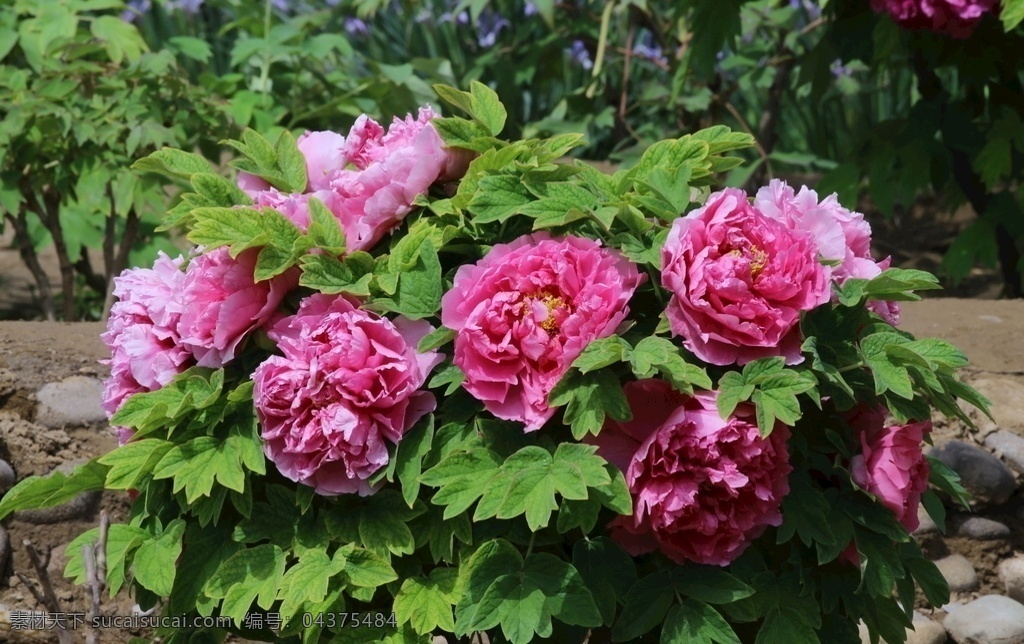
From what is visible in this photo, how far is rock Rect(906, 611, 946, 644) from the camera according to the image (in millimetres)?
2576

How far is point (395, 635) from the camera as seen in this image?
1.62 m

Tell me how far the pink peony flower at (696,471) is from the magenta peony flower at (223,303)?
50 cm

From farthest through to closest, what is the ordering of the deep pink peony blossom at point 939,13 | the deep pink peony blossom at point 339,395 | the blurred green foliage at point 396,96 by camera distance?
the blurred green foliage at point 396,96 < the deep pink peony blossom at point 939,13 < the deep pink peony blossom at point 339,395

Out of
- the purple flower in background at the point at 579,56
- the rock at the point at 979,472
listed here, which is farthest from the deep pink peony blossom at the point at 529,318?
the purple flower in background at the point at 579,56

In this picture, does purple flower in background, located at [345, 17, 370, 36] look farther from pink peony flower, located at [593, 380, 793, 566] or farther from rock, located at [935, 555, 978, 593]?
pink peony flower, located at [593, 380, 793, 566]

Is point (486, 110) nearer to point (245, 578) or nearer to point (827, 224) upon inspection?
point (827, 224)

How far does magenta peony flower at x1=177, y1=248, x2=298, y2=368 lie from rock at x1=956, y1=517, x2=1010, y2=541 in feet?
6.45

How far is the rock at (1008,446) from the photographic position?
9.75 ft

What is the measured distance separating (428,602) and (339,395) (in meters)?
0.30

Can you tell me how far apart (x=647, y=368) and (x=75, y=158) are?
2604 mm

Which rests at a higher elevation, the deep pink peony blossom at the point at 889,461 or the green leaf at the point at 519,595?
the deep pink peony blossom at the point at 889,461

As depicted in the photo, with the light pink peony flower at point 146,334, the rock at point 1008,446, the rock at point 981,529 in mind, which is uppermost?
the light pink peony flower at point 146,334

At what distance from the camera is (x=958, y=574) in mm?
2875

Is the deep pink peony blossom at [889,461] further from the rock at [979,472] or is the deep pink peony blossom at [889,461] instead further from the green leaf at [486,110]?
the rock at [979,472]
